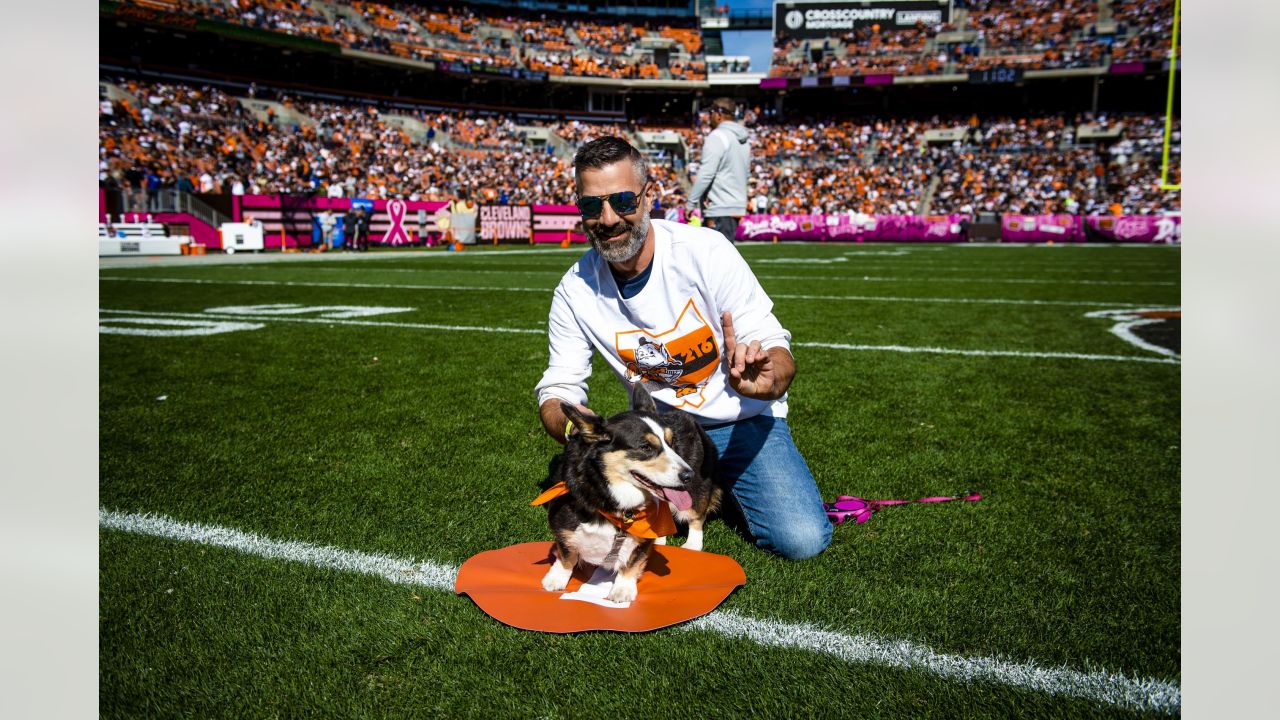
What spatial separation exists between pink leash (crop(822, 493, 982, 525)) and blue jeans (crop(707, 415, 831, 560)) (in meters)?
0.17

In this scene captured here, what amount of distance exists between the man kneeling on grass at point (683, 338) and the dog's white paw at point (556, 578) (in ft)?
1.51

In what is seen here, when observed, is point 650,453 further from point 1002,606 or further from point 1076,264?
point 1076,264

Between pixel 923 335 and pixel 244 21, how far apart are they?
40.5 meters

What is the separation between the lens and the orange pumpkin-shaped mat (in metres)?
2.47

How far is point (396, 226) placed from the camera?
29844mm

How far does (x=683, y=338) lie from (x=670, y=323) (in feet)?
0.28

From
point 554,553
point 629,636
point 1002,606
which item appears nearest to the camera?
point 629,636

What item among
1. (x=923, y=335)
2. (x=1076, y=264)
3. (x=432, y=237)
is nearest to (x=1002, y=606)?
(x=923, y=335)

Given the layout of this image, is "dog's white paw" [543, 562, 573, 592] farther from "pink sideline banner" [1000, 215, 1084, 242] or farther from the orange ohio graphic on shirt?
"pink sideline banner" [1000, 215, 1084, 242]

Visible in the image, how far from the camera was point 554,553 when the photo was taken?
3025 mm

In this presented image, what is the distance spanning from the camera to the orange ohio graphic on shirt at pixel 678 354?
3.33 metres

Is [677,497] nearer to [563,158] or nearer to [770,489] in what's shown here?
[770,489]

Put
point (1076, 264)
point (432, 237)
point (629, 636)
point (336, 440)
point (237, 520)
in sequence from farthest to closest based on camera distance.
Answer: point (432, 237) → point (1076, 264) → point (336, 440) → point (237, 520) → point (629, 636)
